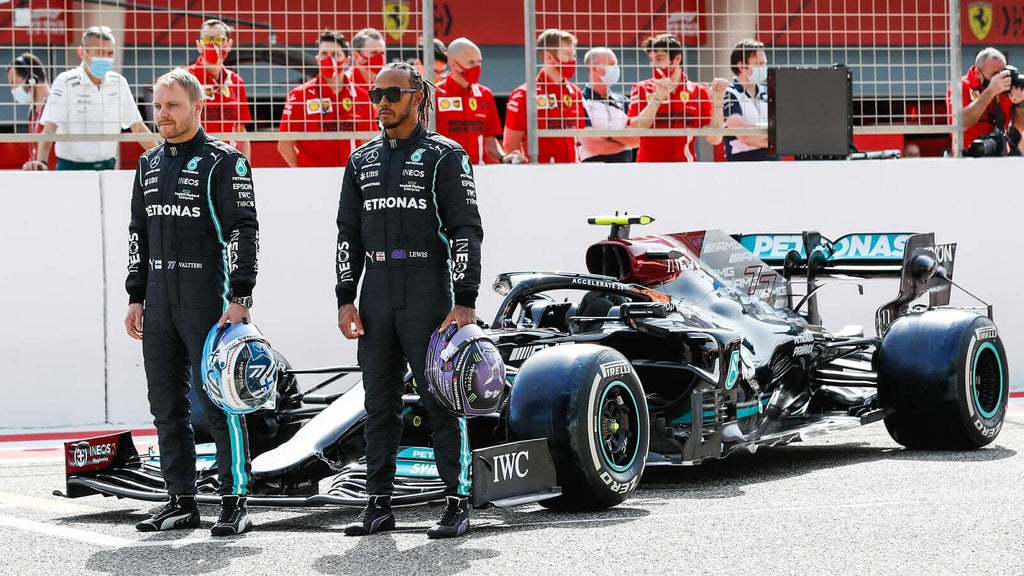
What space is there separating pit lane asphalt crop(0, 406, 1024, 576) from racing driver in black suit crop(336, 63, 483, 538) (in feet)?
0.93

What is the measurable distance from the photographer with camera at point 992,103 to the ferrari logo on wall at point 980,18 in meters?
3.89

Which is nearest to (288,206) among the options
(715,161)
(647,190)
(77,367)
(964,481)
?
(77,367)

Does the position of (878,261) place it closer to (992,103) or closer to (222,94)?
(992,103)

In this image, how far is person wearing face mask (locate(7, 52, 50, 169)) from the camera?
1034cm

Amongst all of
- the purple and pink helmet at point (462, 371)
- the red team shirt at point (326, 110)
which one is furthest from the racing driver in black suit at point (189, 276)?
the red team shirt at point (326, 110)

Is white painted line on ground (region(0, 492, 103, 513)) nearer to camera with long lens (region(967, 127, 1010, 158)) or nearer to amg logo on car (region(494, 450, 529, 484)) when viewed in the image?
amg logo on car (region(494, 450, 529, 484))

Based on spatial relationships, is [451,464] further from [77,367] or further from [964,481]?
[77,367]

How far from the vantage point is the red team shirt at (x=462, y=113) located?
1150 cm

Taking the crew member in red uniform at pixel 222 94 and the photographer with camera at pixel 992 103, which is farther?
the photographer with camera at pixel 992 103

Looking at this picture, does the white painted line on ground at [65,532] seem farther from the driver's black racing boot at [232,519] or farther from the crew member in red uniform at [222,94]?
the crew member in red uniform at [222,94]

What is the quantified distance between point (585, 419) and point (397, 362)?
0.87 metres

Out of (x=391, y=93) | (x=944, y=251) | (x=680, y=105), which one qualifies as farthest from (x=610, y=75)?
(x=391, y=93)

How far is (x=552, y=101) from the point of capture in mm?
11305

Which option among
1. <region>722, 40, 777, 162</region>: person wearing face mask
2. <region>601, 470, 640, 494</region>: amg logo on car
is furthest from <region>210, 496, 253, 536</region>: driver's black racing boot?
<region>722, 40, 777, 162</region>: person wearing face mask
